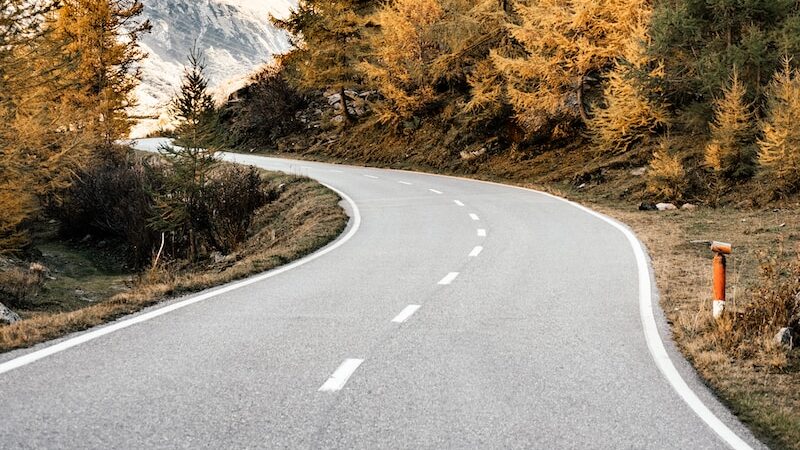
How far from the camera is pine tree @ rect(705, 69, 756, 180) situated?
64.1ft

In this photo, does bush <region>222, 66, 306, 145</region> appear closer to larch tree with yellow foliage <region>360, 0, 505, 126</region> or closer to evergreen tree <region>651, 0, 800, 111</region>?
larch tree with yellow foliage <region>360, 0, 505, 126</region>

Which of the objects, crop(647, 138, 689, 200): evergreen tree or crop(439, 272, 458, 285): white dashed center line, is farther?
crop(647, 138, 689, 200): evergreen tree

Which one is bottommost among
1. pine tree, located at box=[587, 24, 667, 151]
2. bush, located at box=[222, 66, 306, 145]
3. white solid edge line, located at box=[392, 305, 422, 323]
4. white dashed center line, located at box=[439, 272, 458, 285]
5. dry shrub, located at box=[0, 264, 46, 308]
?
dry shrub, located at box=[0, 264, 46, 308]

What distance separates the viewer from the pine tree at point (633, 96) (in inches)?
875

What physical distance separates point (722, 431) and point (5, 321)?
991 cm

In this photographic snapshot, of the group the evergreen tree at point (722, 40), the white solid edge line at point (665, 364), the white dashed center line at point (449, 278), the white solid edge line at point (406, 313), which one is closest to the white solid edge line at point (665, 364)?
the white solid edge line at point (665, 364)

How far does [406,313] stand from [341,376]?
8.19 ft

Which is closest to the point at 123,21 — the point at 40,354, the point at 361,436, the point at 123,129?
the point at 123,129

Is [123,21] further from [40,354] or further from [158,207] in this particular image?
[40,354]

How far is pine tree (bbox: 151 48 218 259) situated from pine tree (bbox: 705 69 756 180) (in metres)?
16.6

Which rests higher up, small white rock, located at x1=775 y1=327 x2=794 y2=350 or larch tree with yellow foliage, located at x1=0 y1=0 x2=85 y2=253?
larch tree with yellow foliage, located at x1=0 y1=0 x2=85 y2=253

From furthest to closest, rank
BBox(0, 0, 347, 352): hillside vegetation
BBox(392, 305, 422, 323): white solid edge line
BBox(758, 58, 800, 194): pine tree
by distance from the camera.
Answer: BBox(758, 58, 800, 194): pine tree < BBox(0, 0, 347, 352): hillside vegetation < BBox(392, 305, 422, 323): white solid edge line

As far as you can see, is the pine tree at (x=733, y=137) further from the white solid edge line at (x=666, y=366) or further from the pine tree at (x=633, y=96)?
the white solid edge line at (x=666, y=366)

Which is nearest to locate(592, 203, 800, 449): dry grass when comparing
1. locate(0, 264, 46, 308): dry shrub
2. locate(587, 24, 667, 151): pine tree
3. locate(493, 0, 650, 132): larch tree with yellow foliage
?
locate(587, 24, 667, 151): pine tree
